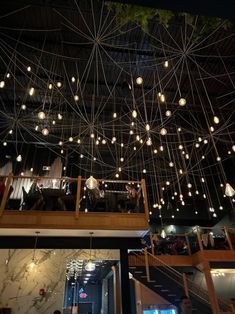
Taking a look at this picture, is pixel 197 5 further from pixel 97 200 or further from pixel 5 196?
pixel 5 196

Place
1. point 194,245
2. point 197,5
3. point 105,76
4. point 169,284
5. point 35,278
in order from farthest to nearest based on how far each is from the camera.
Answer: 1. point 194,245
2. point 169,284
3. point 105,76
4. point 35,278
5. point 197,5

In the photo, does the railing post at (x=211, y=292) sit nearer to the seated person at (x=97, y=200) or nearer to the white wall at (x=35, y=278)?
the white wall at (x=35, y=278)

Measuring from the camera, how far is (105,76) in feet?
27.1

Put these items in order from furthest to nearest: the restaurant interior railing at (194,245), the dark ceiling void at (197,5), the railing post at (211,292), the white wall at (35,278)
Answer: the restaurant interior railing at (194,245) < the railing post at (211,292) < the white wall at (35,278) < the dark ceiling void at (197,5)

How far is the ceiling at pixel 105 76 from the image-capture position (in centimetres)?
625

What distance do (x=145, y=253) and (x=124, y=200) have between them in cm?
335

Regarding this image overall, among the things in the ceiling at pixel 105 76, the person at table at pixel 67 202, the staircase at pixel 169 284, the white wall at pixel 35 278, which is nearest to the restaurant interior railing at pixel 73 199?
the person at table at pixel 67 202

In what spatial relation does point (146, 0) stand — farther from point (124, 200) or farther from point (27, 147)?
point (27, 147)

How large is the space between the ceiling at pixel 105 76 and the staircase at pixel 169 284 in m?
3.43

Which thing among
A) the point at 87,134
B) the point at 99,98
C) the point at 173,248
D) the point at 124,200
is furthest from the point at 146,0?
the point at 173,248

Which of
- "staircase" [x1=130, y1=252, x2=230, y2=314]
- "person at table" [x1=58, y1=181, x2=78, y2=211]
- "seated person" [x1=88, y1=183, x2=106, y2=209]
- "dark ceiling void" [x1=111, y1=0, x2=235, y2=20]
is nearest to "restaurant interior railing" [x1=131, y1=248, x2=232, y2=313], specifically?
"staircase" [x1=130, y1=252, x2=230, y2=314]

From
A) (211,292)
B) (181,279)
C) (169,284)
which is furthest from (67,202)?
(211,292)

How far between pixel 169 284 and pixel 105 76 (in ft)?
24.9

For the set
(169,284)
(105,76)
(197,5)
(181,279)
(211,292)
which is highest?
(105,76)
